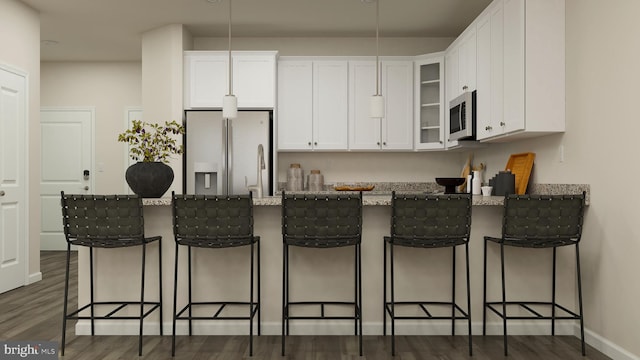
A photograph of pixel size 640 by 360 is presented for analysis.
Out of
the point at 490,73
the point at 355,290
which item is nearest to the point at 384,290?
the point at 355,290

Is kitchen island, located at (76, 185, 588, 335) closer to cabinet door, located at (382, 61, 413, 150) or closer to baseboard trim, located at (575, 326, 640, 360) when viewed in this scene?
baseboard trim, located at (575, 326, 640, 360)

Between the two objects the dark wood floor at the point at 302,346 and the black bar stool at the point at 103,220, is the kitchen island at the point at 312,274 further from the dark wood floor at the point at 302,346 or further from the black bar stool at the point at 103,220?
the black bar stool at the point at 103,220

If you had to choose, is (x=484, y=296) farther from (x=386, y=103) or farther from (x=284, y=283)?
(x=386, y=103)

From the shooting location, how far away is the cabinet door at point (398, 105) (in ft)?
18.6

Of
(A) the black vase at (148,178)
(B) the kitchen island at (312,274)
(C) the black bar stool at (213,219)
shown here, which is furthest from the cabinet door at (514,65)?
(A) the black vase at (148,178)

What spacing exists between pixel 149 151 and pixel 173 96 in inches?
83.9

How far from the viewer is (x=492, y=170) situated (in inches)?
195

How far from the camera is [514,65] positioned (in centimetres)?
351

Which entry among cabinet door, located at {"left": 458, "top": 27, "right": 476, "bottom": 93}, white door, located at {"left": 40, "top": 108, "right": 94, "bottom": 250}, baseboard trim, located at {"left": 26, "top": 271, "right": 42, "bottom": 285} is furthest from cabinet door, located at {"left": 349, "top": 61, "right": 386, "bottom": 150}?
white door, located at {"left": 40, "top": 108, "right": 94, "bottom": 250}

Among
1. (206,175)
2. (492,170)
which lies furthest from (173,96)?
(492,170)

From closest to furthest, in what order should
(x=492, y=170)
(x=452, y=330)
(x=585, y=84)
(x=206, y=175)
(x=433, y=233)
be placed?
(x=433, y=233), (x=585, y=84), (x=452, y=330), (x=492, y=170), (x=206, y=175)

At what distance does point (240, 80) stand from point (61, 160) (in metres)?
3.56

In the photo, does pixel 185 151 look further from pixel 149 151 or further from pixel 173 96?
pixel 149 151

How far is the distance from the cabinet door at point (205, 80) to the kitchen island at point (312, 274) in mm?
2296
